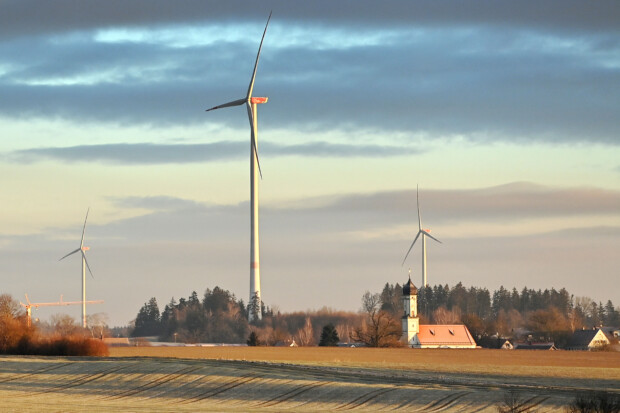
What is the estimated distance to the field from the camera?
6631 cm

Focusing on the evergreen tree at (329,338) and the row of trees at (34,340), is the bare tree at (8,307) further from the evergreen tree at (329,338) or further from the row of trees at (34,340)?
the evergreen tree at (329,338)

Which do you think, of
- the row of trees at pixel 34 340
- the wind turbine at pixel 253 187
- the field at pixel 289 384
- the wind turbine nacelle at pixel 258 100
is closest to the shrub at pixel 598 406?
→ the field at pixel 289 384

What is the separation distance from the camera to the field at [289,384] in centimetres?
6631

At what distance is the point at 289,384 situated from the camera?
75.5m

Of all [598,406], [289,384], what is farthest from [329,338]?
[598,406]

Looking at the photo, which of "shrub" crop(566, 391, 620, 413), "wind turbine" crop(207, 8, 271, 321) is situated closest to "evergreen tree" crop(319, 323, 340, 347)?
"wind turbine" crop(207, 8, 271, 321)

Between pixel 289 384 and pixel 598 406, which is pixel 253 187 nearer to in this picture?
pixel 289 384

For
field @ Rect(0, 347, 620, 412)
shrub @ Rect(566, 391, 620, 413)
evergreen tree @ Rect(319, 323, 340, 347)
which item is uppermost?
evergreen tree @ Rect(319, 323, 340, 347)

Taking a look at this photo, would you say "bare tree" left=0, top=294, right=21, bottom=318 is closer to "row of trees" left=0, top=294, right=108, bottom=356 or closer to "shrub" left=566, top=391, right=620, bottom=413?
"row of trees" left=0, top=294, right=108, bottom=356

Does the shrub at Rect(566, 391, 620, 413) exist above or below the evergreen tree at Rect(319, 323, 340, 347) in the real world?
below

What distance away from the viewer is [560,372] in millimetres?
91062

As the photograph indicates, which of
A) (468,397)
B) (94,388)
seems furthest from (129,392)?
(468,397)

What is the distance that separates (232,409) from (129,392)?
1349cm

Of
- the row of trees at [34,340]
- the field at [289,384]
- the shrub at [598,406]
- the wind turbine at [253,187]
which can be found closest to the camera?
the shrub at [598,406]
